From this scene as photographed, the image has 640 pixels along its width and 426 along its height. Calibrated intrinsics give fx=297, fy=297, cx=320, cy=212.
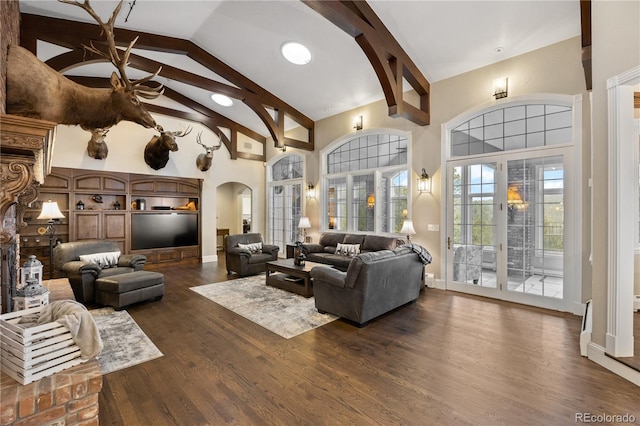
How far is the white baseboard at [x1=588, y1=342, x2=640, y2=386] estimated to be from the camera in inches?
98.7

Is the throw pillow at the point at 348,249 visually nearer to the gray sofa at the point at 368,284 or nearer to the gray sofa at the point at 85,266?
the gray sofa at the point at 368,284

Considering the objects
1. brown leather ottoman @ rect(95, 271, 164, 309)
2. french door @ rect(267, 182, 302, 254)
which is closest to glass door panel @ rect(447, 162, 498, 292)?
french door @ rect(267, 182, 302, 254)

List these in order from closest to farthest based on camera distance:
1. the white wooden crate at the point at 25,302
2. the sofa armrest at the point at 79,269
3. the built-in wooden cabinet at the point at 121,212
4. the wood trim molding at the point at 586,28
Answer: the white wooden crate at the point at 25,302 < the wood trim molding at the point at 586,28 < the sofa armrest at the point at 79,269 < the built-in wooden cabinet at the point at 121,212

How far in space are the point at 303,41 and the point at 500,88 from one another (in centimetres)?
341

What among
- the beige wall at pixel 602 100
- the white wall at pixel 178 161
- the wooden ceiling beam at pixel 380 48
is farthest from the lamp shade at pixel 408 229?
Result: the white wall at pixel 178 161

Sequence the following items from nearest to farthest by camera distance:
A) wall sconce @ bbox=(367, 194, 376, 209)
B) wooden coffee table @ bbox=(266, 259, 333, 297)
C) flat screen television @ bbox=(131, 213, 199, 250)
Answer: wooden coffee table @ bbox=(266, 259, 333, 297) < wall sconce @ bbox=(367, 194, 376, 209) < flat screen television @ bbox=(131, 213, 199, 250)

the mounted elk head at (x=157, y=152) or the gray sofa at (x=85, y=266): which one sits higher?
the mounted elk head at (x=157, y=152)

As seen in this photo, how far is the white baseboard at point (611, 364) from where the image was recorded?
8.22 ft

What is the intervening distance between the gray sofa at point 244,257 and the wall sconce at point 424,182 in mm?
3627

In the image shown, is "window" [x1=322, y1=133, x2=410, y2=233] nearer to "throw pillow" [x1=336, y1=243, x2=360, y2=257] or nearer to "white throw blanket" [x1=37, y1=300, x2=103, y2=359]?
"throw pillow" [x1=336, y1=243, x2=360, y2=257]

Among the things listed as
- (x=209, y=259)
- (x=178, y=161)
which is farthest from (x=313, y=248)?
(x=178, y=161)

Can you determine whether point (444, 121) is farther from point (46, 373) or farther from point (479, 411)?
point (46, 373)

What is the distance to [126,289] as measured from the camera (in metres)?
4.30

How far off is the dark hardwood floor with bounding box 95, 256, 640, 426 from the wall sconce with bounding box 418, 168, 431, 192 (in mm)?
2621
